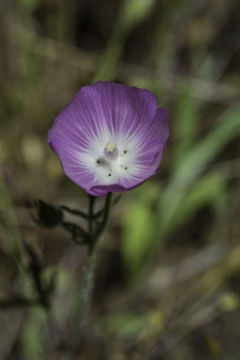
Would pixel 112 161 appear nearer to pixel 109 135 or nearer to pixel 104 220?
pixel 109 135

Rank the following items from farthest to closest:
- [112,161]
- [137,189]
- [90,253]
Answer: [137,189], [112,161], [90,253]

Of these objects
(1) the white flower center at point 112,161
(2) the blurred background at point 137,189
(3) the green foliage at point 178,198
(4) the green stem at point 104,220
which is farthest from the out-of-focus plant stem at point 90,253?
(3) the green foliage at point 178,198

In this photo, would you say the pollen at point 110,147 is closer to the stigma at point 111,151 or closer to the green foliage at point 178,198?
the stigma at point 111,151

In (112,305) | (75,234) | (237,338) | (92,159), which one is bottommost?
(112,305)

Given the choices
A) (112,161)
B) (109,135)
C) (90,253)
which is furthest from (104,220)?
(109,135)

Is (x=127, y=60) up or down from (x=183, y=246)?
up

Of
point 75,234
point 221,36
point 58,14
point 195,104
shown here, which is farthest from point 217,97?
point 75,234

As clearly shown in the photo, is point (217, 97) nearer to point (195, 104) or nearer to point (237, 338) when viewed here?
point (195, 104)
